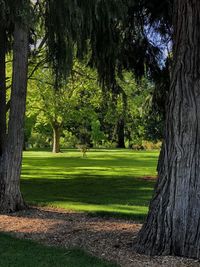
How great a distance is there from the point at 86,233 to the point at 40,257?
163 cm

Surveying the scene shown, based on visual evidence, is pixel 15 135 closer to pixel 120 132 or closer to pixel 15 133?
pixel 15 133

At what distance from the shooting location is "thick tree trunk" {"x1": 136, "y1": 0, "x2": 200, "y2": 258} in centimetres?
618

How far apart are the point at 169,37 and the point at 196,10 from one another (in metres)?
3.88

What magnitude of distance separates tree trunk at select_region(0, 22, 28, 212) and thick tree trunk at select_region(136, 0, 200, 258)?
4641 millimetres

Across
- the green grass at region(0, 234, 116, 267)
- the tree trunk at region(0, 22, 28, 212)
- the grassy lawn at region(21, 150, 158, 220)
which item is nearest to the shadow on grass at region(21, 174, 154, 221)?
the grassy lawn at region(21, 150, 158, 220)

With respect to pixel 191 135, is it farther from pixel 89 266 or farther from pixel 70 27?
pixel 70 27

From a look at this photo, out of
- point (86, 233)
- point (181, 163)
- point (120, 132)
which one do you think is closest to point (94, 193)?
point (86, 233)

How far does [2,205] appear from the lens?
1037 centimetres

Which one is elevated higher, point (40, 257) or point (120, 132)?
point (120, 132)

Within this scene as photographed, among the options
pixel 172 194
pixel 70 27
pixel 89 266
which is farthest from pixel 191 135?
pixel 70 27

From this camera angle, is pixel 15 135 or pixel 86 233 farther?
pixel 15 135

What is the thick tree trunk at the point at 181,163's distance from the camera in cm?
618

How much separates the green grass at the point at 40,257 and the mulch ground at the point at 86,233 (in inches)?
10.6

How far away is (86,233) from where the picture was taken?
25.4 ft
